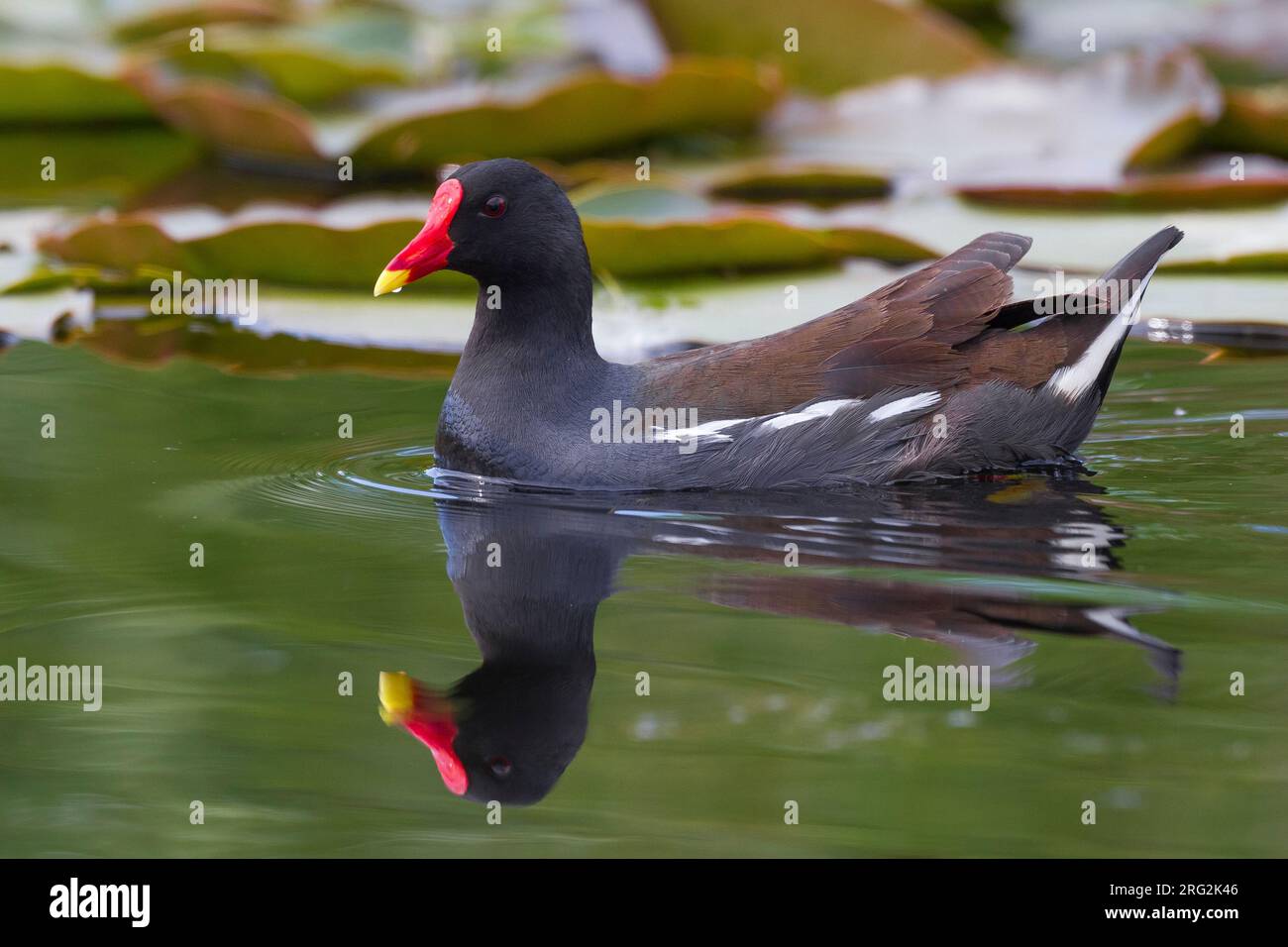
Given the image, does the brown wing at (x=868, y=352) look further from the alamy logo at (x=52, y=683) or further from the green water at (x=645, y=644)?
the alamy logo at (x=52, y=683)

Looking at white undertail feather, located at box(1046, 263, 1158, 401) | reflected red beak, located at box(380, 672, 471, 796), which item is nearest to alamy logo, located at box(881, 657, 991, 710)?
reflected red beak, located at box(380, 672, 471, 796)

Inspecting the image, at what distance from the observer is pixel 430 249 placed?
4.55 metres

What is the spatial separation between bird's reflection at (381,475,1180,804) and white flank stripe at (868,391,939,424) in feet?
0.63

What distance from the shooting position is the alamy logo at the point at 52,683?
3314 mm

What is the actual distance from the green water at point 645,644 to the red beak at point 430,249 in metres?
0.54

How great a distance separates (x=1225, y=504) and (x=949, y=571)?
3.01 ft

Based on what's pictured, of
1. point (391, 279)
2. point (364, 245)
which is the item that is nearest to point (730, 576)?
point (391, 279)

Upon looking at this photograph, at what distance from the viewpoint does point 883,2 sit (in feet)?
25.9

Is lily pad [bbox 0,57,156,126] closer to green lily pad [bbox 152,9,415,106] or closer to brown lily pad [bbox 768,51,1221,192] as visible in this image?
green lily pad [bbox 152,9,415,106]

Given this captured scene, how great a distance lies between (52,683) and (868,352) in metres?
2.14

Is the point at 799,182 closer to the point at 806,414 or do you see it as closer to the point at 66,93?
the point at 806,414

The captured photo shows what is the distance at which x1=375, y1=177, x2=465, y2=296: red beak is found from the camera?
4527mm

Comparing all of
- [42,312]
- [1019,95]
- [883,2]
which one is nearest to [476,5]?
[883,2]
